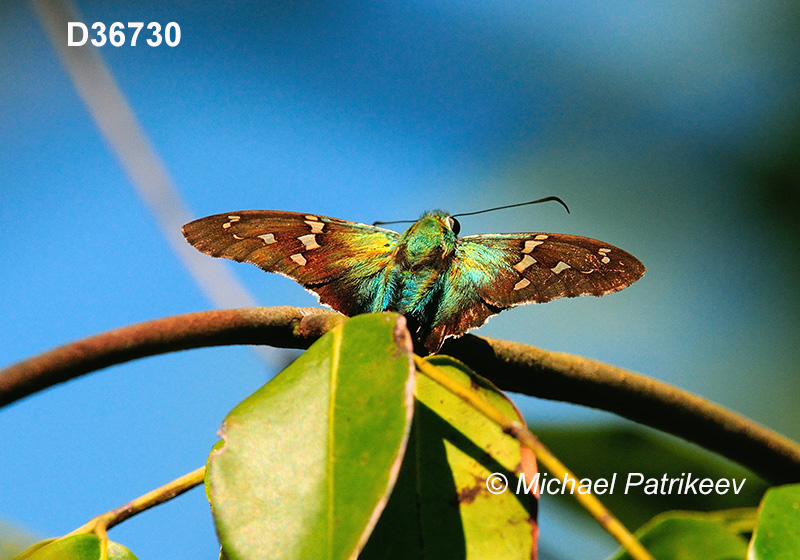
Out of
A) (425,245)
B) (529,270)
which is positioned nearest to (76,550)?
(425,245)

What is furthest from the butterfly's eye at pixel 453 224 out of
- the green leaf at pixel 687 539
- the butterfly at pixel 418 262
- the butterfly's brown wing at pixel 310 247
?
the green leaf at pixel 687 539

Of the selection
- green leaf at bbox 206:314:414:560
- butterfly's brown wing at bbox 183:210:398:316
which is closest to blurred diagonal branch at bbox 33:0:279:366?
butterfly's brown wing at bbox 183:210:398:316

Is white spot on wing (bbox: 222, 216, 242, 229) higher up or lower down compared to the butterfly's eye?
lower down

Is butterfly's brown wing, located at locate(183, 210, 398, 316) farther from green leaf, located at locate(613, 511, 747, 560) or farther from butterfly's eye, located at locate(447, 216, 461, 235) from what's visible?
green leaf, located at locate(613, 511, 747, 560)

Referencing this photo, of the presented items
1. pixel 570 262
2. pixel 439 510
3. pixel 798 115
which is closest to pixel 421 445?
pixel 439 510

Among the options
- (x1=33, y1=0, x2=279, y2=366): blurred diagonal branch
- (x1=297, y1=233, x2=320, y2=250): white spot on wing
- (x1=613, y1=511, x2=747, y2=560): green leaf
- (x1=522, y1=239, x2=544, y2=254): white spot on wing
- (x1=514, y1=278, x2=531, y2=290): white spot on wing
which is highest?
(x1=33, y1=0, x2=279, y2=366): blurred diagonal branch

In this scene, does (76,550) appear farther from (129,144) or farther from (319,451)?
(129,144)

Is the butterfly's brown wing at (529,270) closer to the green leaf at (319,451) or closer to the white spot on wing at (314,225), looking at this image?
the white spot on wing at (314,225)
